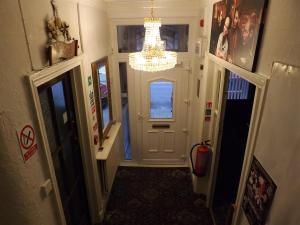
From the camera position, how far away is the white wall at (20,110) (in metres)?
1.18

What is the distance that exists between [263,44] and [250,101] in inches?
77.8

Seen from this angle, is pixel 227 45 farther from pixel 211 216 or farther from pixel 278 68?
pixel 211 216

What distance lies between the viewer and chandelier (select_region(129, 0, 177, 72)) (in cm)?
214

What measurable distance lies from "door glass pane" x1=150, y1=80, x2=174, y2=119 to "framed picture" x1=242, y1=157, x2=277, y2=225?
2419 mm

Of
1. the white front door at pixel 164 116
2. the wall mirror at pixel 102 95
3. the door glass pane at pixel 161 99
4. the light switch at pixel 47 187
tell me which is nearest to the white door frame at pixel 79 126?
the light switch at pixel 47 187

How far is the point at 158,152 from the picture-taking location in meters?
4.18

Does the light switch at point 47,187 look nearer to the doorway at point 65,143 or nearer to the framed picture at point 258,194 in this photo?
the doorway at point 65,143

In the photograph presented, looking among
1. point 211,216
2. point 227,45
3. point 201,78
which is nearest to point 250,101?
point 201,78

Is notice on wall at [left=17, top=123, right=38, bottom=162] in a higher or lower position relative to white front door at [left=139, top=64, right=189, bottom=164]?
higher

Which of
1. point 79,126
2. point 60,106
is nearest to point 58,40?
point 60,106

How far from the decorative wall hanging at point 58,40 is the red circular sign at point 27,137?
→ 0.52 meters

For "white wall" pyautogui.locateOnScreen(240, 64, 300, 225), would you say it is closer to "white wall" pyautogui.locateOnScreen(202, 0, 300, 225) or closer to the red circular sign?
"white wall" pyautogui.locateOnScreen(202, 0, 300, 225)

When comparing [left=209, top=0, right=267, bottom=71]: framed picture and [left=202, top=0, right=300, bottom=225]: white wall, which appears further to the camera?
[left=209, top=0, right=267, bottom=71]: framed picture

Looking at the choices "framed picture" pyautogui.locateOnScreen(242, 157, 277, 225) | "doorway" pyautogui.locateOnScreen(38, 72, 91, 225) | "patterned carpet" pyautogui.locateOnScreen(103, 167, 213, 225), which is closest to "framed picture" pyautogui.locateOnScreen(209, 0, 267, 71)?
"framed picture" pyautogui.locateOnScreen(242, 157, 277, 225)
